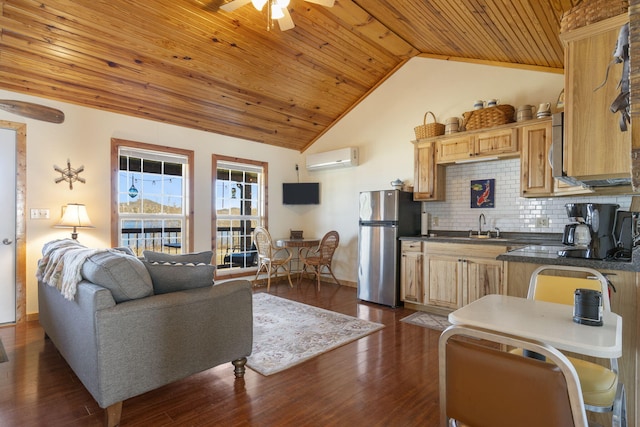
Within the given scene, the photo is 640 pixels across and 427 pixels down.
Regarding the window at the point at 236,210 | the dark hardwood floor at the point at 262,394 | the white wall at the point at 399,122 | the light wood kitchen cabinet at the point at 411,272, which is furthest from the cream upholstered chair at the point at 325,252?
the dark hardwood floor at the point at 262,394

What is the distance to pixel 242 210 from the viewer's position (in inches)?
236

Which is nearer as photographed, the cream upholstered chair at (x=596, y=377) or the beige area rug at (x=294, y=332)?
the cream upholstered chair at (x=596, y=377)

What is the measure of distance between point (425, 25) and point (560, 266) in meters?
3.13

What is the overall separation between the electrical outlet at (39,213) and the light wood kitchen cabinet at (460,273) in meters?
4.57

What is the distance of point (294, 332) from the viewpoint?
346 centimetres

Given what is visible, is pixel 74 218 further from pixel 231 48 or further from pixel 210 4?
pixel 210 4

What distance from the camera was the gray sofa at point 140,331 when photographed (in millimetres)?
1892

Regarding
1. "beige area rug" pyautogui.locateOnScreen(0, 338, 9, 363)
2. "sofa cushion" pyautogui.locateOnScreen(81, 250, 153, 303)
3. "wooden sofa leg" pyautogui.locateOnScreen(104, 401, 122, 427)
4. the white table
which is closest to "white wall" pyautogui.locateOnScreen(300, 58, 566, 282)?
the white table

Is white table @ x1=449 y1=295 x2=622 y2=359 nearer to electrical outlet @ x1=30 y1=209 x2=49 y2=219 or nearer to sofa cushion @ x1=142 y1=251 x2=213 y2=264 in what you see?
sofa cushion @ x1=142 y1=251 x2=213 y2=264

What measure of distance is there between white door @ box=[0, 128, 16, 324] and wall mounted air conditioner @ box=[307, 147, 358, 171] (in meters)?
4.14

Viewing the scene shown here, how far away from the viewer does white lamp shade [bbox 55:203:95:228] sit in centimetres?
381

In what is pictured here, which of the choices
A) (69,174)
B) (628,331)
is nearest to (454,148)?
(628,331)

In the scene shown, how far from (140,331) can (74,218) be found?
263cm

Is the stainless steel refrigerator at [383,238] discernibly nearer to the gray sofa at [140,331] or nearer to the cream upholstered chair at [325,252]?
the cream upholstered chair at [325,252]
